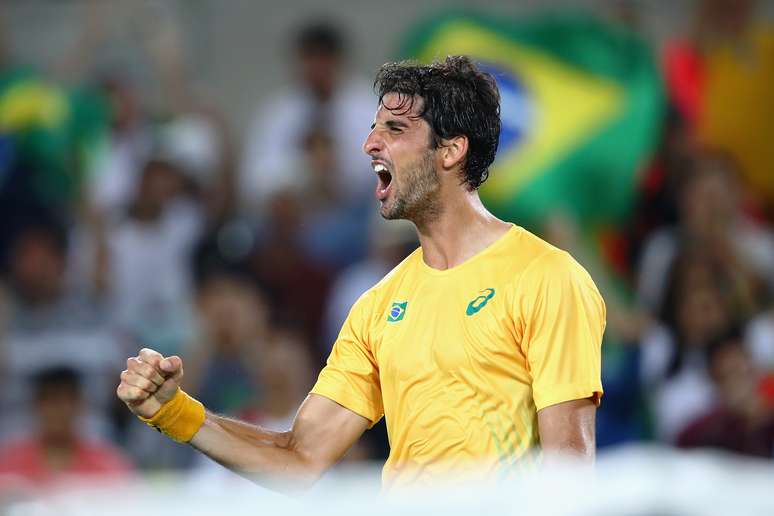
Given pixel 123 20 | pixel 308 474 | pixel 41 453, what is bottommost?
pixel 308 474

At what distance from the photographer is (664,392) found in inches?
317

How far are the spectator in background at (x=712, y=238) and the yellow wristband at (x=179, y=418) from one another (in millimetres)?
4649

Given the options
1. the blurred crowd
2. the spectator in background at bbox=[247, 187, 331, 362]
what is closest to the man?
the blurred crowd

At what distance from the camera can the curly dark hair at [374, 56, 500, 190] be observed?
4.19 meters

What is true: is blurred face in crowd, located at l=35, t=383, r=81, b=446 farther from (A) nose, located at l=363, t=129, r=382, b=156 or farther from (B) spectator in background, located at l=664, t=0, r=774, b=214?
(B) spectator in background, located at l=664, t=0, r=774, b=214

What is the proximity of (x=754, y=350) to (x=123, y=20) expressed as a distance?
15.7 feet

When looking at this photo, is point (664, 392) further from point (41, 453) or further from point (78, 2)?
point (78, 2)

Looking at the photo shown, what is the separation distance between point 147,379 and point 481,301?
0.97m

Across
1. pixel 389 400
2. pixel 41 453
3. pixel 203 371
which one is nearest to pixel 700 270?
pixel 203 371

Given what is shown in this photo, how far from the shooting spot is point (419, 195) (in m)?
4.18

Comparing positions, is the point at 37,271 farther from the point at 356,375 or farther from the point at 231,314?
the point at 356,375

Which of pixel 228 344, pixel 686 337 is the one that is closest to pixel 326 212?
pixel 228 344

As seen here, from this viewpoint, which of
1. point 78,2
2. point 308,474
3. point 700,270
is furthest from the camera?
point 78,2

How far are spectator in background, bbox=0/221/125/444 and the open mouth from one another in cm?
451
